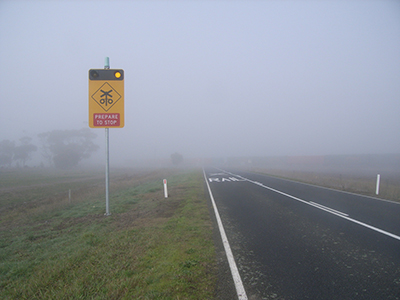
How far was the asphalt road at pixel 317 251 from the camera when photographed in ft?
10.3

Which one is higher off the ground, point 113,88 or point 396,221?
point 113,88

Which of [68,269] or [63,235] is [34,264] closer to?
[68,269]

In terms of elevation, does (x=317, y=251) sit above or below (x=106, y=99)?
below

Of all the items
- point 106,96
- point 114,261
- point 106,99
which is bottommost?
point 114,261

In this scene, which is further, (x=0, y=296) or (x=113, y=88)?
(x=113, y=88)

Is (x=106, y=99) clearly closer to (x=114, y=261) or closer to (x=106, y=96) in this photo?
(x=106, y=96)

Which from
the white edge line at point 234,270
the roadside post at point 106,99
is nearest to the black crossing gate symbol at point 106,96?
the roadside post at point 106,99

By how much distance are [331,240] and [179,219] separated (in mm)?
4345

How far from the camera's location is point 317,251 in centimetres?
446

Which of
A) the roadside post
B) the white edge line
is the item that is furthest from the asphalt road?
the roadside post

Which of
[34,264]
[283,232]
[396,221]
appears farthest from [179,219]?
[396,221]

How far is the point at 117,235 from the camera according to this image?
5.88 metres

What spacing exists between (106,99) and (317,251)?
813 cm

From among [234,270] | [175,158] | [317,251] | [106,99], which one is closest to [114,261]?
[234,270]
